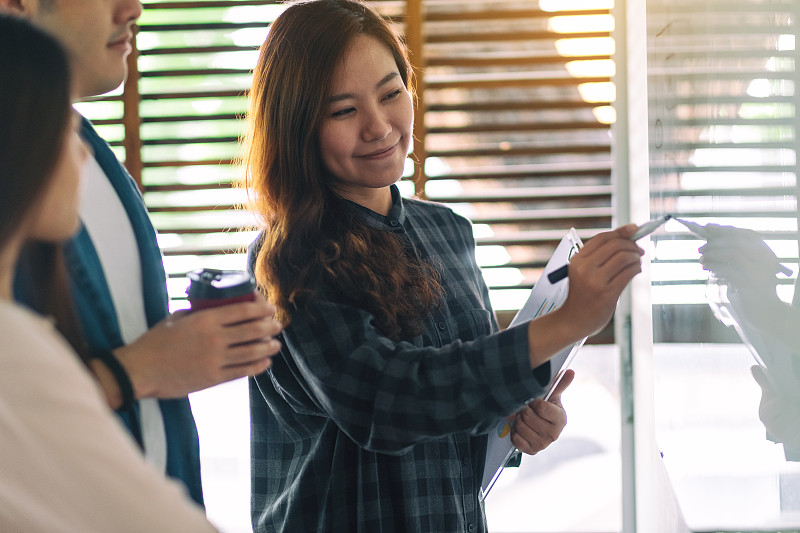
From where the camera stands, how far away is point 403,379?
3.04ft

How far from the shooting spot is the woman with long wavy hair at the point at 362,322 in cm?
91

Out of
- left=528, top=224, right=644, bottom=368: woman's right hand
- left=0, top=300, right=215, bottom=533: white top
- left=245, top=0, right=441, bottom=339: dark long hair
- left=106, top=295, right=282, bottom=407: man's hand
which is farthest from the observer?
left=245, top=0, right=441, bottom=339: dark long hair

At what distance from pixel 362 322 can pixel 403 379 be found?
106 millimetres

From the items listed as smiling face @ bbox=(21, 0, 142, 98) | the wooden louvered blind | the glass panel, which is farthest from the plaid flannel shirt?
the wooden louvered blind

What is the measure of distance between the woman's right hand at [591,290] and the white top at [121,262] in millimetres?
459

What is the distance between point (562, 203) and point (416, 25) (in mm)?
640

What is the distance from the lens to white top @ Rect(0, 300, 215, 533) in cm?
49

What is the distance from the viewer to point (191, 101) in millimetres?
2148

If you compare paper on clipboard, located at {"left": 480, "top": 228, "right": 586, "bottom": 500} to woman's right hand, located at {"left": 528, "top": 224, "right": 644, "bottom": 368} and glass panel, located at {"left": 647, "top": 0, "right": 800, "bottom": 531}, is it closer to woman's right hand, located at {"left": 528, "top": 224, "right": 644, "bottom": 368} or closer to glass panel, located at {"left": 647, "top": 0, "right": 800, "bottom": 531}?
woman's right hand, located at {"left": 528, "top": 224, "right": 644, "bottom": 368}

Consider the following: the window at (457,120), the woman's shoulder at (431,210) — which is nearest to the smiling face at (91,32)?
the woman's shoulder at (431,210)

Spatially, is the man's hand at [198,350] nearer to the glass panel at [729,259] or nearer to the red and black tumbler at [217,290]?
the red and black tumbler at [217,290]

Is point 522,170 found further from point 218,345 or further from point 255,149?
point 218,345

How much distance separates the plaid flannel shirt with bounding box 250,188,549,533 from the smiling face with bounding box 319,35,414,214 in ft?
0.27

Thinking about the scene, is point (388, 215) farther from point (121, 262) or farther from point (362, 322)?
point (121, 262)
